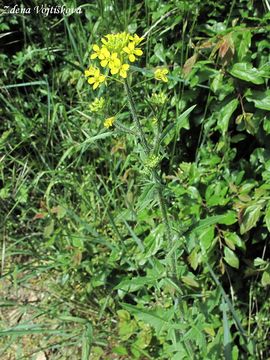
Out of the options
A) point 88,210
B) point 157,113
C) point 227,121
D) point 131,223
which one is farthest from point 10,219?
point 157,113

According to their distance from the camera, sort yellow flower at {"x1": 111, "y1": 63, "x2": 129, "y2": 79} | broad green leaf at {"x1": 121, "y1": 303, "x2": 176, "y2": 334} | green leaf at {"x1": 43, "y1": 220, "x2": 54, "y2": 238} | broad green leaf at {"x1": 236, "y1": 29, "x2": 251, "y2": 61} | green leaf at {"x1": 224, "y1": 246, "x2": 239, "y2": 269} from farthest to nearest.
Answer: green leaf at {"x1": 43, "y1": 220, "x2": 54, "y2": 238}
green leaf at {"x1": 224, "y1": 246, "x2": 239, "y2": 269}
broad green leaf at {"x1": 236, "y1": 29, "x2": 251, "y2": 61}
broad green leaf at {"x1": 121, "y1": 303, "x2": 176, "y2": 334}
yellow flower at {"x1": 111, "y1": 63, "x2": 129, "y2": 79}

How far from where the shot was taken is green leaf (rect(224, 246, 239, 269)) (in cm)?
159

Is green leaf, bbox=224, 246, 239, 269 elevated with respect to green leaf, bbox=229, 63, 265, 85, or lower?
lower

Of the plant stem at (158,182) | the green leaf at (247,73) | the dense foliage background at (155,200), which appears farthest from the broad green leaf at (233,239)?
the green leaf at (247,73)

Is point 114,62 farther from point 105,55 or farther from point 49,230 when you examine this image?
point 49,230

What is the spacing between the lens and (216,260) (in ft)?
5.67

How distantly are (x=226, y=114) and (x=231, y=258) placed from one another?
1.50ft

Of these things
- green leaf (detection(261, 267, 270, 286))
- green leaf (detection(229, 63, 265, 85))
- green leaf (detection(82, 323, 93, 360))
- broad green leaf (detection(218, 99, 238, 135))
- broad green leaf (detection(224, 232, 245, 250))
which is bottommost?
green leaf (detection(82, 323, 93, 360))

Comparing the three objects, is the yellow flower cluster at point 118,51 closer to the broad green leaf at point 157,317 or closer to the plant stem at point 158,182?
the plant stem at point 158,182

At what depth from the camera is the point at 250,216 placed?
1.49m

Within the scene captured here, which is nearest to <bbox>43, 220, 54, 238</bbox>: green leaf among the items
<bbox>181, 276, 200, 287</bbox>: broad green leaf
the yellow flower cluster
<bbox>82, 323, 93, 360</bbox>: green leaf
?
<bbox>82, 323, 93, 360</bbox>: green leaf

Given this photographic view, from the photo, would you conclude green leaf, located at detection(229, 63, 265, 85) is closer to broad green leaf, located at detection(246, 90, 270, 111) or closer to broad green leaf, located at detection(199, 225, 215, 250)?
broad green leaf, located at detection(246, 90, 270, 111)

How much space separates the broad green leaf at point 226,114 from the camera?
1543 millimetres

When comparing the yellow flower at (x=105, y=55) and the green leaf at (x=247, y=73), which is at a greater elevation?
the yellow flower at (x=105, y=55)
